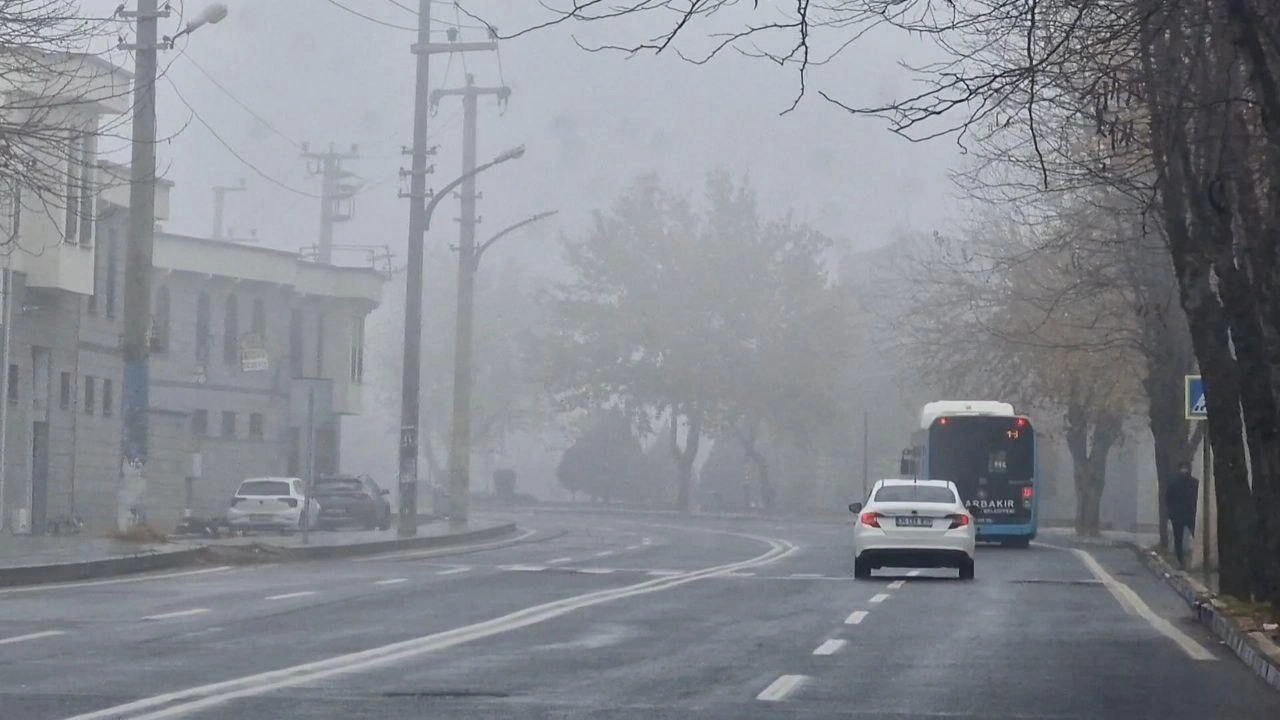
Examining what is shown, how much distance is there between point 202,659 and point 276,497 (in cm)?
3674

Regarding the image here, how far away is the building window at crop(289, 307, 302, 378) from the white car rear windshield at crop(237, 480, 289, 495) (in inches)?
809

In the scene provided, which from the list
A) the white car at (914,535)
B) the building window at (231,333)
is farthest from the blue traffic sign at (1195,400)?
the building window at (231,333)

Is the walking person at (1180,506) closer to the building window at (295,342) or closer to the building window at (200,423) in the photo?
the building window at (200,423)

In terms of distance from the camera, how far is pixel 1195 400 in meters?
31.4

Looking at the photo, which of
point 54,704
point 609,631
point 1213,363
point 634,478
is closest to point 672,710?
point 54,704

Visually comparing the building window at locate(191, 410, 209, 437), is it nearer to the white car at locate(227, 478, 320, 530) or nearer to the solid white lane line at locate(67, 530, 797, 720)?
the white car at locate(227, 478, 320, 530)

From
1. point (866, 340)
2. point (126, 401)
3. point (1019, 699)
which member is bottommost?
point (1019, 699)

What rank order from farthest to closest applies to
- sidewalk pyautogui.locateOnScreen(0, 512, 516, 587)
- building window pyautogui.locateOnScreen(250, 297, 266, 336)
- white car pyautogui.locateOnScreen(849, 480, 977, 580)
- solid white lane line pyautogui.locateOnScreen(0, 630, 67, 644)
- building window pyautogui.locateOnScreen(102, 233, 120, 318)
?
building window pyautogui.locateOnScreen(250, 297, 266, 336), building window pyautogui.locateOnScreen(102, 233, 120, 318), white car pyautogui.locateOnScreen(849, 480, 977, 580), sidewalk pyautogui.locateOnScreen(0, 512, 516, 587), solid white lane line pyautogui.locateOnScreen(0, 630, 67, 644)

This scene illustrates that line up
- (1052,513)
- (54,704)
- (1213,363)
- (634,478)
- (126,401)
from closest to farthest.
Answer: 1. (54,704)
2. (1213,363)
3. (126,401)
4. (1052,513)
5. (634,478)

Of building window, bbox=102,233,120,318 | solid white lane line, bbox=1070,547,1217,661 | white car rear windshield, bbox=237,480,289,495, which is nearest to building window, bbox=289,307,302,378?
building window, bbox=102,233,120,318

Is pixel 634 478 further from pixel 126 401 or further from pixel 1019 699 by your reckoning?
pixel 1019 699

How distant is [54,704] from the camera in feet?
40.5

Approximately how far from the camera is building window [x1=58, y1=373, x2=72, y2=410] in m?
49.7

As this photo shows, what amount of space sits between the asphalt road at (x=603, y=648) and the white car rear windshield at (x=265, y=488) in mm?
21082
